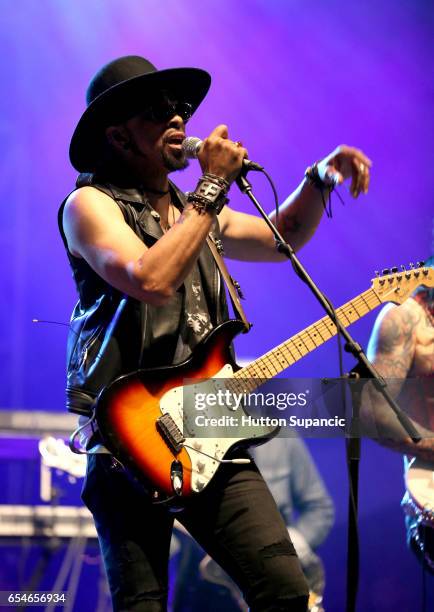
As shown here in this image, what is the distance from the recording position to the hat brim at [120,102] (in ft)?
8.32

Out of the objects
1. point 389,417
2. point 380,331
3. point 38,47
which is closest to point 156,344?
point 389,417

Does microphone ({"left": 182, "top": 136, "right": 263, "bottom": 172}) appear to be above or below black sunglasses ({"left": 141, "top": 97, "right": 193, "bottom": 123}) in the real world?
below

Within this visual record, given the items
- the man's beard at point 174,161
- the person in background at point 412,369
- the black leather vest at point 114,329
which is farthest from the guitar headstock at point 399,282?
the man's beard at point 174,161

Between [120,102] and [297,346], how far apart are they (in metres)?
0.94

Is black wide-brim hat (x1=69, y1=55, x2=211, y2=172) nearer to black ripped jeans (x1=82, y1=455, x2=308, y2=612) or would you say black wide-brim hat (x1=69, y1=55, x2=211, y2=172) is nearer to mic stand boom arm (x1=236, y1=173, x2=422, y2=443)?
mic stand boom arm (x1=236, y1=173, x2=422, y2=443)

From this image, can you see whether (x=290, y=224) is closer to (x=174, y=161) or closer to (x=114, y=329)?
(x=174, y=161)

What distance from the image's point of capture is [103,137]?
2658mm

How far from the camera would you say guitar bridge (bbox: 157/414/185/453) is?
2307mm

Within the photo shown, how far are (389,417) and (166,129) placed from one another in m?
1.15

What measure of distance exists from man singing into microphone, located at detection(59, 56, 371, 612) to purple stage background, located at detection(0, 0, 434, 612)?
2.04m

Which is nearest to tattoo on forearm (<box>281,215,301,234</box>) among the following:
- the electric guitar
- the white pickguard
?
the electric guitar

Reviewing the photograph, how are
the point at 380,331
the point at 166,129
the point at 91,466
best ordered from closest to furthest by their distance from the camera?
the point at 91,466
the point at 166,129
the point at 380,331

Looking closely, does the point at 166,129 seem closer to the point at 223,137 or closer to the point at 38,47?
the point at 223,137

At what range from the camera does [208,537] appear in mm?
2262
